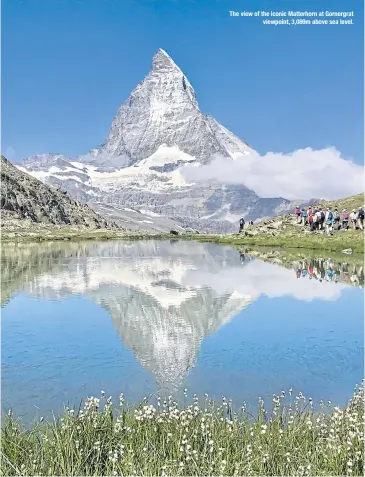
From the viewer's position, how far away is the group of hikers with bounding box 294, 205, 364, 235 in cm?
6819

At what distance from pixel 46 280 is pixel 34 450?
26.9 metres

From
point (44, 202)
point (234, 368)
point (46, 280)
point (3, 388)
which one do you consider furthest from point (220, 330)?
point (44, 202)

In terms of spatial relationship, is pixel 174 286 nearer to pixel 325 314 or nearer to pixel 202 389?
pixel 325 314

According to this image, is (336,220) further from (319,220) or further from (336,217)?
(319,220)

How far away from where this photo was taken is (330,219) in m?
71.9

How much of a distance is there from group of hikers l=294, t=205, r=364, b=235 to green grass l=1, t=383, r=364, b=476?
197 feet

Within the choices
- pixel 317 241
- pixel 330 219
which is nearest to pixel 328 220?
pixel 330 219

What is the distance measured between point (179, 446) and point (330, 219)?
65336 millimetres

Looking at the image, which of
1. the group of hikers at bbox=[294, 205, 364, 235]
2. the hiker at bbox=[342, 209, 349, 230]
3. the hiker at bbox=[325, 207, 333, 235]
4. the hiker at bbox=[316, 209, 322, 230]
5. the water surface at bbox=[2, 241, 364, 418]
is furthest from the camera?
the hiker at bbox=[316, 209, 322, 230]

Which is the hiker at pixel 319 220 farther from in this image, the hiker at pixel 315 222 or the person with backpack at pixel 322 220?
the hiker at pixel 315 222

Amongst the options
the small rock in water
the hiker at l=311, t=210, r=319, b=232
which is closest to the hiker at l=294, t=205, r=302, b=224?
the hiker at l=311, t=210, r=319, b=232

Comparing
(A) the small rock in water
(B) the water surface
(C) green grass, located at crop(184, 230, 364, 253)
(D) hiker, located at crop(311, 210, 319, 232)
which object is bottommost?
(B) the water surface

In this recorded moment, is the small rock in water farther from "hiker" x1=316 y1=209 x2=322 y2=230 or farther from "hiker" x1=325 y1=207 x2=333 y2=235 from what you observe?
"hiker" x1=316 y1=209 x2=322 y2=230

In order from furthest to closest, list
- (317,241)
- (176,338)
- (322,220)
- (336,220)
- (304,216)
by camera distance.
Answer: (304,216) → (322,220) → (336,220) → (317,241) → (176,338)
